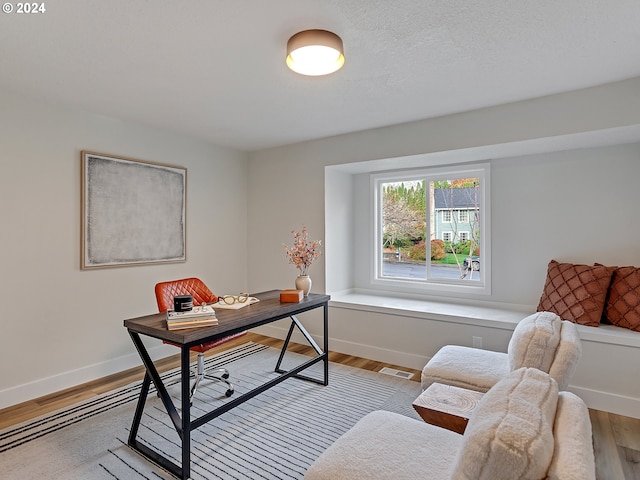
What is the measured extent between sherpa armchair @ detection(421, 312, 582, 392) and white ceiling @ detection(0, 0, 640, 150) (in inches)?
62.1

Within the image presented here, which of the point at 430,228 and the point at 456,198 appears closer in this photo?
the point at 456,198

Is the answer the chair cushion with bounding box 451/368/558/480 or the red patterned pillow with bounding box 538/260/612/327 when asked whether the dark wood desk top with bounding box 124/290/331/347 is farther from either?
the red patterned pillow with bounding box 538/260/612/327

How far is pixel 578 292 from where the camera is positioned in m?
2.89

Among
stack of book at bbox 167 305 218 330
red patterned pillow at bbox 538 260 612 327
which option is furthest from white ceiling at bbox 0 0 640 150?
stack of book at bbox 167 305 218 330

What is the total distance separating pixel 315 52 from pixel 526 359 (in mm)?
1966

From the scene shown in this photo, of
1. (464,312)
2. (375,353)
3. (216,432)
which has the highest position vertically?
(464,312)

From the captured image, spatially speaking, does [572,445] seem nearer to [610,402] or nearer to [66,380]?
[610,402]

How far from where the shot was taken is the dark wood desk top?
2.01 m

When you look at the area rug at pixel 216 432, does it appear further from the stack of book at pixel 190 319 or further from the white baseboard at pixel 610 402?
the white baseboard at pixel 610 402

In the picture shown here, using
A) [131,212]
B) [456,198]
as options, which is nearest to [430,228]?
[456,198]

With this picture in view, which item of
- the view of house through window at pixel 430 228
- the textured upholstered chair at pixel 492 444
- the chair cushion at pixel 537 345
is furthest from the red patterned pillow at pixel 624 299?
the textured upholstered chair at pixel 492 444

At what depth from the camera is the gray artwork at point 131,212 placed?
3.23m

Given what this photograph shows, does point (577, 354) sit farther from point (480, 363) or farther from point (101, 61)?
point (101, 61)

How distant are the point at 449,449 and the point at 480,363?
3.64 feet
